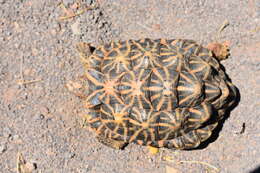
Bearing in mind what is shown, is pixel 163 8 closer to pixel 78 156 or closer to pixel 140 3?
pixel 140 3

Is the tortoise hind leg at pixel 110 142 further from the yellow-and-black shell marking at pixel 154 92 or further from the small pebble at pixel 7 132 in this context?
the small pebble at pixel 7 132

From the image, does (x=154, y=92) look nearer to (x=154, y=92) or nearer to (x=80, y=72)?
(x=154, y=92)

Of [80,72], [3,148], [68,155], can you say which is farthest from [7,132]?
[80,72]

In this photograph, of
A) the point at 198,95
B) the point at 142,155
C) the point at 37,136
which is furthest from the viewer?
the point at 142,155

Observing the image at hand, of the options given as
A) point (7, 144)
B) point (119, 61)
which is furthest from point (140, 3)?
point (7, 144)

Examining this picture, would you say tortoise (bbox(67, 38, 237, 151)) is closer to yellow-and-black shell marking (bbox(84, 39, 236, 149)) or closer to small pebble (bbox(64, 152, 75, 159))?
yellow-and-black shell marking (bbox(84, 39, 236, 149))

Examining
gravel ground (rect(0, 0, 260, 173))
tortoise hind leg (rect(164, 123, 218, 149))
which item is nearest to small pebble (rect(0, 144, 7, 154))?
gravel ground (rect(0, 0, 260, 173))

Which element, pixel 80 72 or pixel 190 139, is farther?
pixel 80 72
